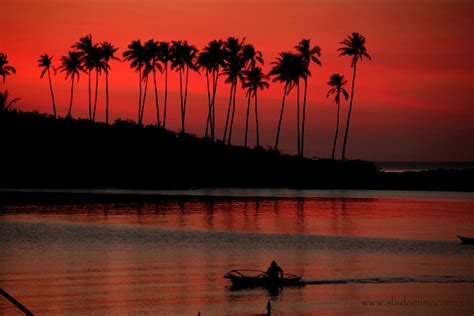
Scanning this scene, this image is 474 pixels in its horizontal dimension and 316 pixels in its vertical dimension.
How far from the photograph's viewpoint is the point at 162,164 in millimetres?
158750

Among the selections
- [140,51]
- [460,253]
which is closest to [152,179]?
[140,51]

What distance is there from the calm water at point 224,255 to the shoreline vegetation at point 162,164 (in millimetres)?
27585

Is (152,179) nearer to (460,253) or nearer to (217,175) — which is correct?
(217,175)

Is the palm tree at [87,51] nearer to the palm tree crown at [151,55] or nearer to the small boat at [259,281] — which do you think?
the palm tree crown at [151,55]

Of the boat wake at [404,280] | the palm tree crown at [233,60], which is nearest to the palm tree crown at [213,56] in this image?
the palm tree crown at [233,60]

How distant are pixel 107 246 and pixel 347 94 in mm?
97531

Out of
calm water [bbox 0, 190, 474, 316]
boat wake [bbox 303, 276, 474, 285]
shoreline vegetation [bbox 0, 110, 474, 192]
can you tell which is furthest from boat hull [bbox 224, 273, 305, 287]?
shoreline vegetation [bbox 0, 110, 474, 192]

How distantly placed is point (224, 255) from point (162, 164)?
302ft

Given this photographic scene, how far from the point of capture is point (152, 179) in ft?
511

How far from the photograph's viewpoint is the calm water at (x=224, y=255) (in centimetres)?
4678

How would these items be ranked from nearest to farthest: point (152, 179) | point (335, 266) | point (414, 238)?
point (335, 266) < point (414, 238) < point (152, 179)

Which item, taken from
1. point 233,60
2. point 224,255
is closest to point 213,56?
point 233,60

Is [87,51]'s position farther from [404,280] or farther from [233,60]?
[404,280]

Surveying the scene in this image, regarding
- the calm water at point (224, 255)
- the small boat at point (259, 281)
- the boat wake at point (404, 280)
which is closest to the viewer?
the calm water at point (224, 255)
